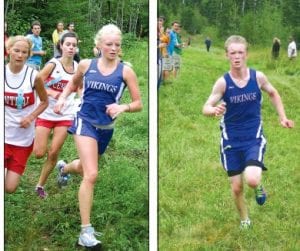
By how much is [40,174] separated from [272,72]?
1.51 m

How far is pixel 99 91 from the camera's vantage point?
3383mm

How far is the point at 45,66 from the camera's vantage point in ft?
11.6

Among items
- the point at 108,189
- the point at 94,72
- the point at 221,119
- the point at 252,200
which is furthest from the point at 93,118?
the point at 252,200

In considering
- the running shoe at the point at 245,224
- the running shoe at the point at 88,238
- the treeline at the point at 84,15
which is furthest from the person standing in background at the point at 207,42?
the running shoe at the point at 88,238

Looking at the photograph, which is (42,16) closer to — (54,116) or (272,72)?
(54,116)

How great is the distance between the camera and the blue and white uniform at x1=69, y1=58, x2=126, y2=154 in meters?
3.37

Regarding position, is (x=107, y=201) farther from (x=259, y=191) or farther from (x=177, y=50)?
(x=177, y=50)

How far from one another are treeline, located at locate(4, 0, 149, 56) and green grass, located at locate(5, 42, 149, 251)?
14cm

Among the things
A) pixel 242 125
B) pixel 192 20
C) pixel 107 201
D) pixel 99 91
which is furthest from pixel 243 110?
pixel 107 201

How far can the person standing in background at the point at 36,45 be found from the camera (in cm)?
353

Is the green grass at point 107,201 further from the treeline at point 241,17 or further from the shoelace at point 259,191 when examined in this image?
the shoelace at point 259,191

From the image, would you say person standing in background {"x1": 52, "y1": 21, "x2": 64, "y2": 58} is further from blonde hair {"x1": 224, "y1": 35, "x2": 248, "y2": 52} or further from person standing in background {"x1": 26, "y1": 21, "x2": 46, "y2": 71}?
blonde hair {"x1": 224, "y1": 35, "x2": 248, "y2": 52}

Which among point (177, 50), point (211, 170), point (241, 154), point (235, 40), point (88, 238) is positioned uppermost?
point (235, 40)

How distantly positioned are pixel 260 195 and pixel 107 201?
2.89 feet
